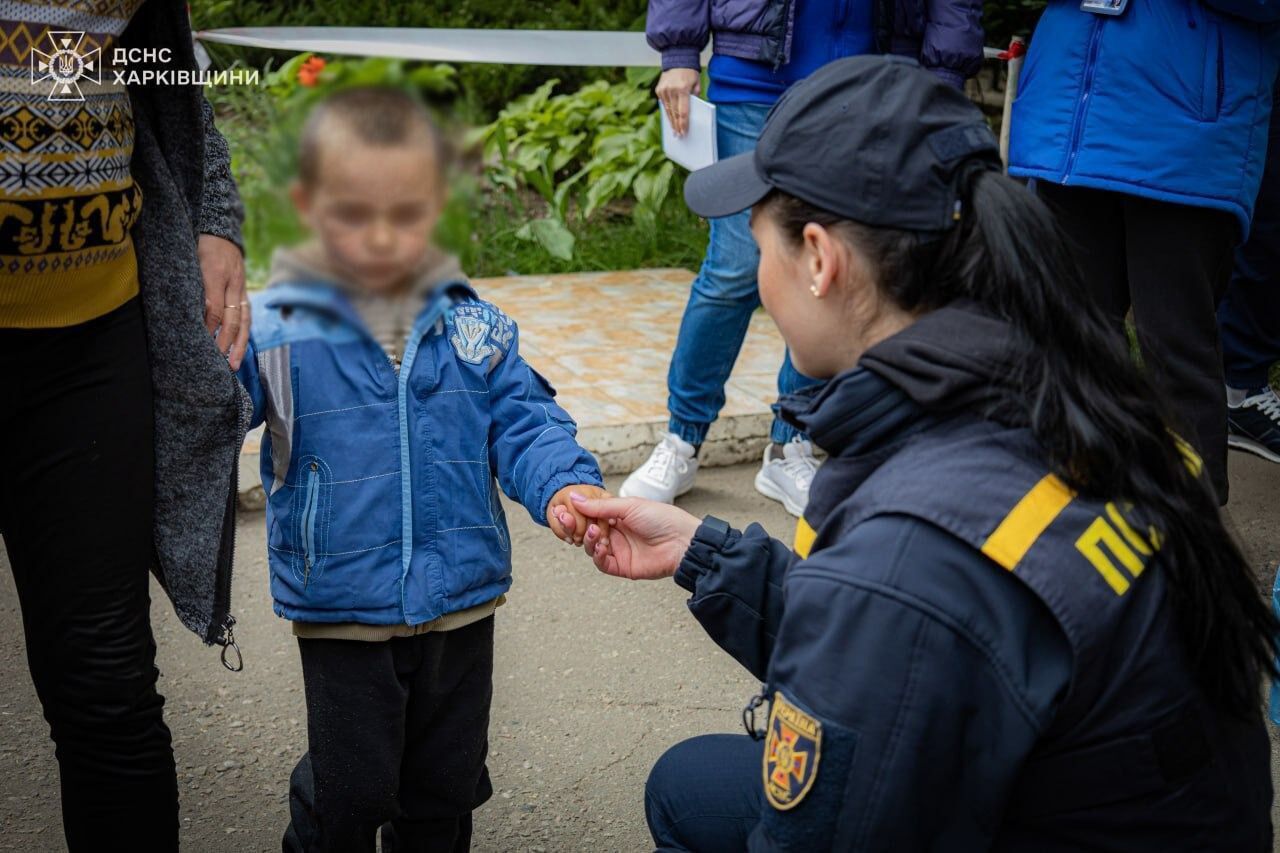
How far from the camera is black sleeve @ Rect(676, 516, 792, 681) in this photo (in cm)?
183

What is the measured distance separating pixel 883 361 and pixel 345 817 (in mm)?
1164

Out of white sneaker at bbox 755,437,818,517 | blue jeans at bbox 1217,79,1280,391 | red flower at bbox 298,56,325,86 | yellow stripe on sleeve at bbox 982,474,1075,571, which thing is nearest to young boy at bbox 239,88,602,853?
red flower at bbox 298,56,325,86

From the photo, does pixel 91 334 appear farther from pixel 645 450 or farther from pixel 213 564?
pixel 645 450

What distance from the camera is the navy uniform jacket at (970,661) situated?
4.38 ft

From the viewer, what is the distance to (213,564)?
2.10 meters

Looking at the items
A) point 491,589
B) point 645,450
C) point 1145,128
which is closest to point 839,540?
point 491,589

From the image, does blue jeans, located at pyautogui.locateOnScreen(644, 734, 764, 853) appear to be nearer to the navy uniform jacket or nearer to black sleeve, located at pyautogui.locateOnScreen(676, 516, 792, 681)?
Result: black sleeve, located at pyautogui.locateOnScreen(676, 516, 792, 681)

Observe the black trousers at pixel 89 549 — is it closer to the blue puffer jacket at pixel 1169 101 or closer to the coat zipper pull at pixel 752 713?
the coat zipper pull at pixel 752 713

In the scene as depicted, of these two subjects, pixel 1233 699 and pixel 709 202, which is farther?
pixel 709 202

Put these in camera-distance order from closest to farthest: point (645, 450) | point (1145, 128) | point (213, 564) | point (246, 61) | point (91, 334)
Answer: point (246, 61)
point (91, 334)
point (213, 564)
point (1145, 128)
point (645, 450)

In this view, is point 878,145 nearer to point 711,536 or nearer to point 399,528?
point 711,536

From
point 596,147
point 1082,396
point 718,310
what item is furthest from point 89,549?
point 596,147

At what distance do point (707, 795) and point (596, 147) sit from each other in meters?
5.38

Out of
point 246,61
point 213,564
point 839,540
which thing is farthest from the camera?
point 213,564
